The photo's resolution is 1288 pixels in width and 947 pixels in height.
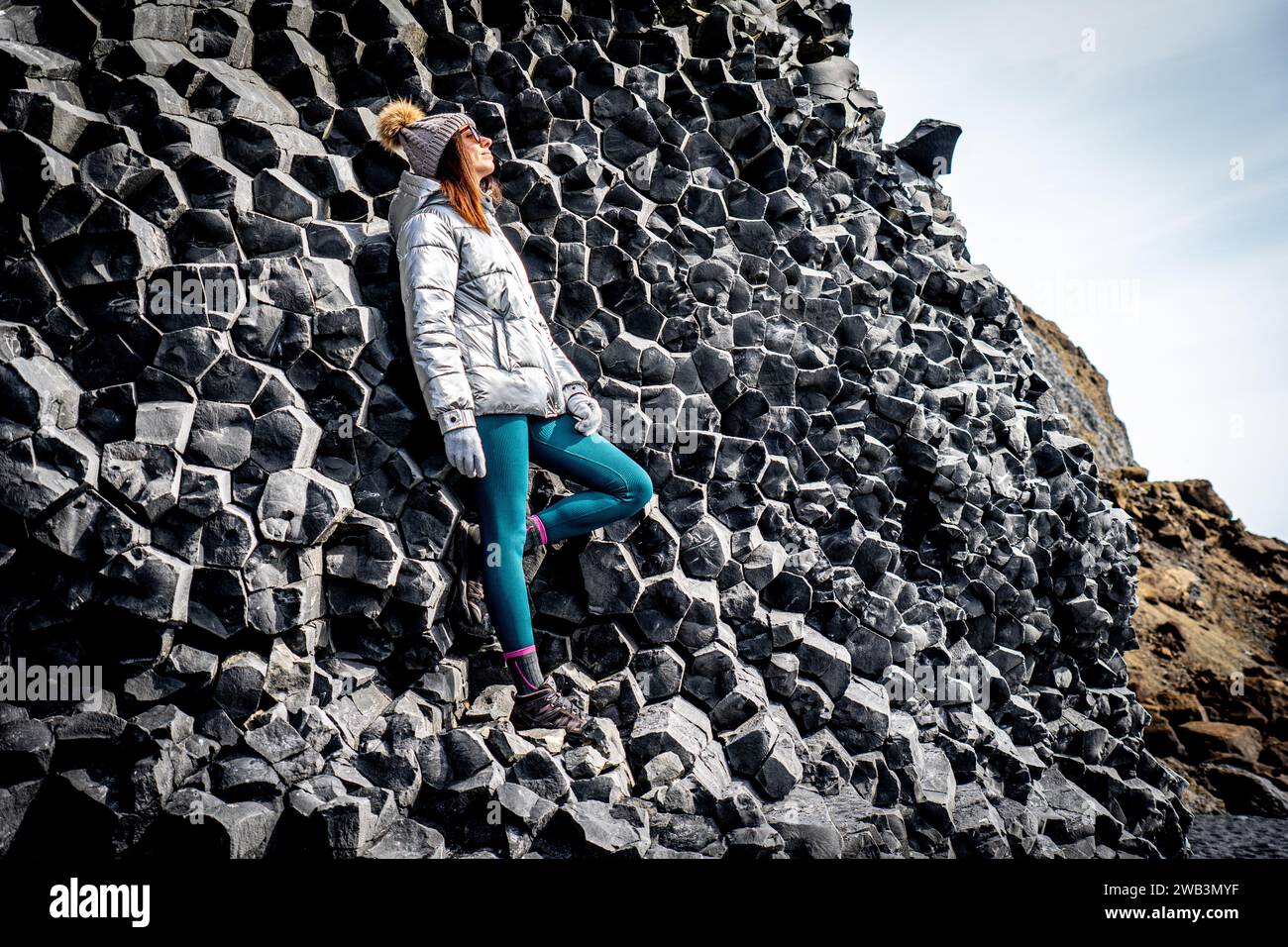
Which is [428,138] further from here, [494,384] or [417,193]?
[494,384]

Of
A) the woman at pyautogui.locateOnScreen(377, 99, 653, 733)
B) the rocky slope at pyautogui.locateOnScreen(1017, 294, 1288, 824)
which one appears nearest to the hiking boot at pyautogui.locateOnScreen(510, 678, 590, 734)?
the woman at pyautogui.locateOnScreen(377, 99, 653, 733)

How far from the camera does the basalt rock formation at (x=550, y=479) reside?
3.23 m

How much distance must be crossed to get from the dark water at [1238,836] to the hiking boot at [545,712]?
460cm

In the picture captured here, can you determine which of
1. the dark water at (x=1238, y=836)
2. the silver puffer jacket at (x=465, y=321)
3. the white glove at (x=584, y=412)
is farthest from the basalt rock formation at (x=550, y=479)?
the dark water at (x=1238, y=836)

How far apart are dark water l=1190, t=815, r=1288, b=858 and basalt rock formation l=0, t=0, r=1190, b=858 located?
3.66 ft

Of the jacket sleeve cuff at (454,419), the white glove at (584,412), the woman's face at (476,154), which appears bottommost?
the jacket sleeve cuff at (454,419)

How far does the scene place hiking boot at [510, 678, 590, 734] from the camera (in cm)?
359

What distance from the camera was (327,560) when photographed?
360 centimetres

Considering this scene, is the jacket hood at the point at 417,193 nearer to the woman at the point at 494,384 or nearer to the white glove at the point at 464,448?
the woman at the point at 494,384

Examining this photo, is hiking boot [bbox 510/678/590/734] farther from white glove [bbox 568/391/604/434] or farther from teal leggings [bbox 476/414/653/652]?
white glove [bbox 568/391/604/434]

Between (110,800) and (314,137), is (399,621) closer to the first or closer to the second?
(110,800)

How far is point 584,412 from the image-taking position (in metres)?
3.75
